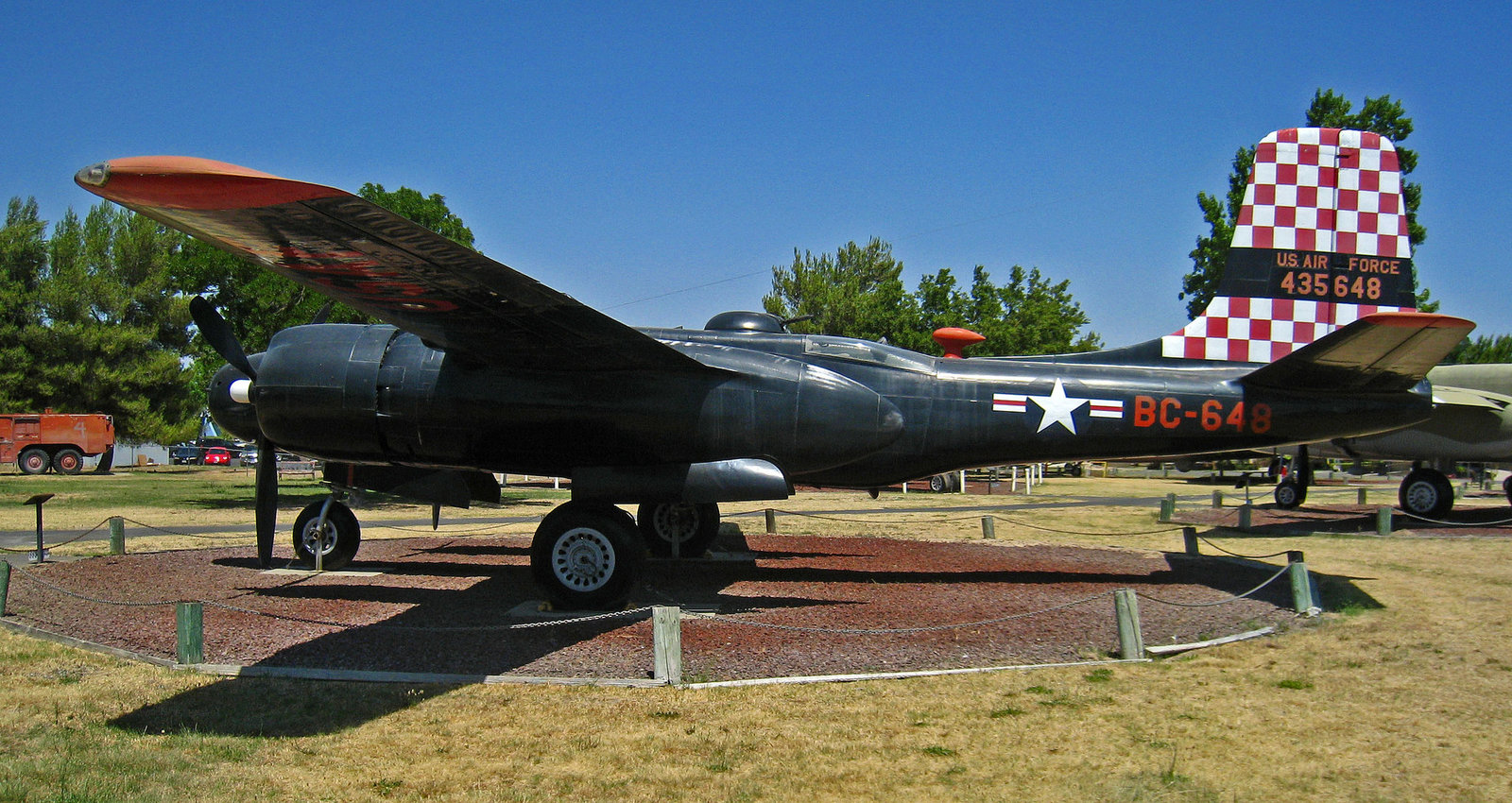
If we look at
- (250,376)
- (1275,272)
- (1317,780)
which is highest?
(1275,272)

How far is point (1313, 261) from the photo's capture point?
11742 mm

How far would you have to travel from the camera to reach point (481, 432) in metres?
10.6

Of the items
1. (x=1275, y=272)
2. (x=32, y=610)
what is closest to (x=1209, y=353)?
(x=1275, y=272)

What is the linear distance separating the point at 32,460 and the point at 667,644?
45970 millimetres

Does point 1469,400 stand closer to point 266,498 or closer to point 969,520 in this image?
point 969,520

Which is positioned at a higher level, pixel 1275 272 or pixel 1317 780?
pixel 1275 272

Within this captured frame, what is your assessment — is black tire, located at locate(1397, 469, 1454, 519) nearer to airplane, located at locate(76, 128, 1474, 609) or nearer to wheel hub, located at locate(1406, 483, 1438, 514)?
wheel hub, located at locate(1406, 483, 1438, 514)

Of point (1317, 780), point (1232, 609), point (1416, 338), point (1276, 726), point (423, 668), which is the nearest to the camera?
point (1317, 780)

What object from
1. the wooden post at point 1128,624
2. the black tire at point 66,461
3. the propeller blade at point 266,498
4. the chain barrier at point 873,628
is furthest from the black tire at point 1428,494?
the black tire at point 66,461

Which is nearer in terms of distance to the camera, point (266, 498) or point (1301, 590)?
point (1301, 590)

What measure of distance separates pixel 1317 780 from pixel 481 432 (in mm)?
8368

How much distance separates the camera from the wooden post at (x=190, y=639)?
770 cm

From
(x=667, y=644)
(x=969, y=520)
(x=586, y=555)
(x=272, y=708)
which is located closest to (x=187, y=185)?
(x=272, y=708)

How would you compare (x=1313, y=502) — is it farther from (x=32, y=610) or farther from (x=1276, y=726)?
(x=32, y=610)
